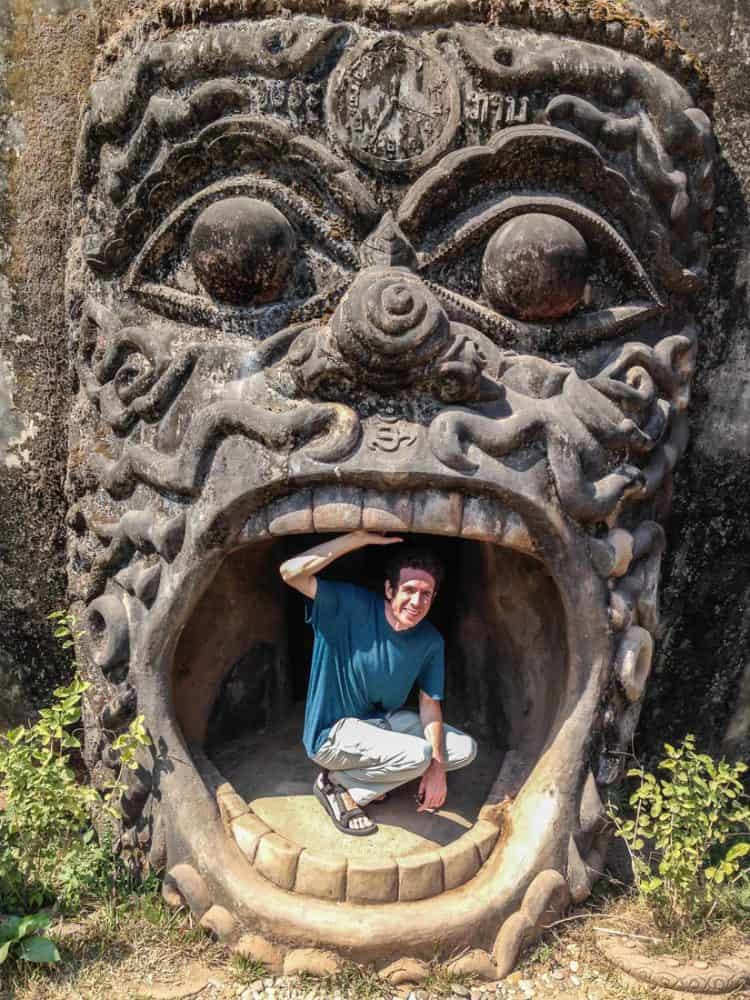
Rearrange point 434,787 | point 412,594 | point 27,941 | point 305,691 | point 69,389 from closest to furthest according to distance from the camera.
A: point 27,941 < point 412,594 < point 434,787 < point 69,389 < point 305,691

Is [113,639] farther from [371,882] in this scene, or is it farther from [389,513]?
[371,882]

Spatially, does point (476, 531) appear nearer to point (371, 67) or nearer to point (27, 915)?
point (371, 67)

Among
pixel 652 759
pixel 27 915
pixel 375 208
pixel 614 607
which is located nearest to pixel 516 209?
pixel 375 208

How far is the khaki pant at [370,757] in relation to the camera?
357 cm

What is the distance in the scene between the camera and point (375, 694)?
3732 millimetres

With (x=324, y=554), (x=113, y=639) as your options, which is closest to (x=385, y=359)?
(x=324, y=554)

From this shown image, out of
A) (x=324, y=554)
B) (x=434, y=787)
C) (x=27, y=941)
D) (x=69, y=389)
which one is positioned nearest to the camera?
(x=27, y=941)

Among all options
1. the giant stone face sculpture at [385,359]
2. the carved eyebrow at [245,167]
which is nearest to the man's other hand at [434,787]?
the giant stone face sculpture at [385,359]

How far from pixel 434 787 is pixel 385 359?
164 centimetres

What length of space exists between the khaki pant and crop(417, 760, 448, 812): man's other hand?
0.15 ft

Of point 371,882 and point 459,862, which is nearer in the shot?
point 371,882

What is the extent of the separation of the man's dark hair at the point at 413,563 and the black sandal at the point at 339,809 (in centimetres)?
80

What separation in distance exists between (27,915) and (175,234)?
238 cm

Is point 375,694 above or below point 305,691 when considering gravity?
above
